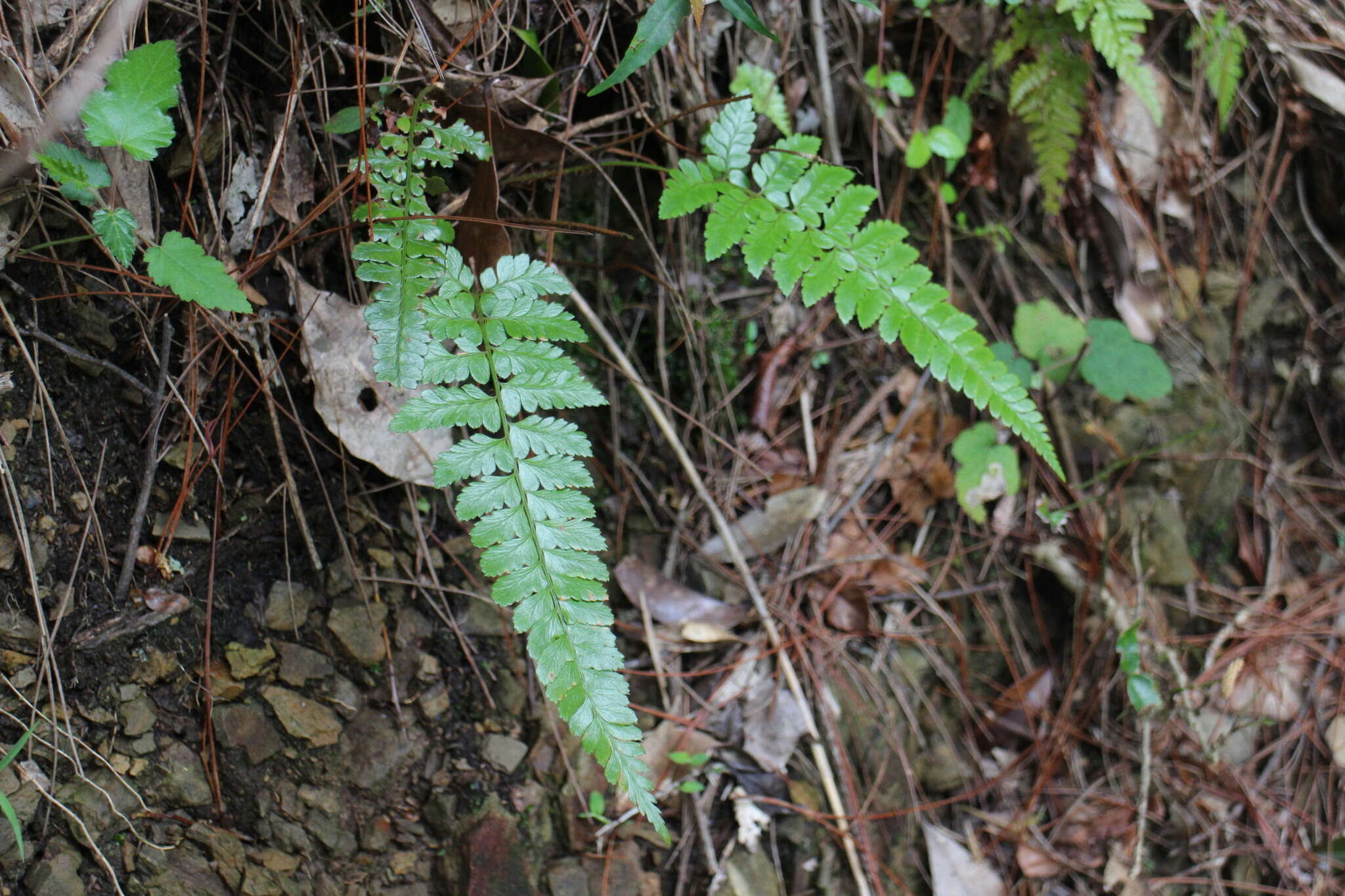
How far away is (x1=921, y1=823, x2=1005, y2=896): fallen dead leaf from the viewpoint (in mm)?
2225

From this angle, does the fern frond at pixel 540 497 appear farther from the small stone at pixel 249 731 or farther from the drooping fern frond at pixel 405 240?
the small stone at pixel 249 731

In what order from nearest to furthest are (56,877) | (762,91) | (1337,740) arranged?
(56,877) → (762,91) → (1337,740)

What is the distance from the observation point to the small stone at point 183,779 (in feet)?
4.82

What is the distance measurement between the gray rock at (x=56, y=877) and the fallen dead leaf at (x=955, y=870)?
6.34 ft

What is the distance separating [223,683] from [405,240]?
903 millimetres

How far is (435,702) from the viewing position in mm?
1778

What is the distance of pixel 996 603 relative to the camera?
2.57 metres

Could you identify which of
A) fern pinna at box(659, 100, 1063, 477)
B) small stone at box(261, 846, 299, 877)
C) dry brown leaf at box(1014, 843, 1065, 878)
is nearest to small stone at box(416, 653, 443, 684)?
small stone at box(261, 846, 299, 877)

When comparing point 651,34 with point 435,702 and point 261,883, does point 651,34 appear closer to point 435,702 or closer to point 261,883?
point 435,702

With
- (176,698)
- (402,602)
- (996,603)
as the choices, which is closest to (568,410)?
(402,602)

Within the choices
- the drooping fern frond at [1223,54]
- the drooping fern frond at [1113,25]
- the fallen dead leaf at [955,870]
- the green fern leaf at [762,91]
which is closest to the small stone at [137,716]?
the green fern leaf at [762,91]

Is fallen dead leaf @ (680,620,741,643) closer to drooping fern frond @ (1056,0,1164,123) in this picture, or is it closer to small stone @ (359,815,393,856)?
small stone @ (359,815,393,856)

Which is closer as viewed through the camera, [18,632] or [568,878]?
[18,632]

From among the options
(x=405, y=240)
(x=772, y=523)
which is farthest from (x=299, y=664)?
(x=772, y=523)
